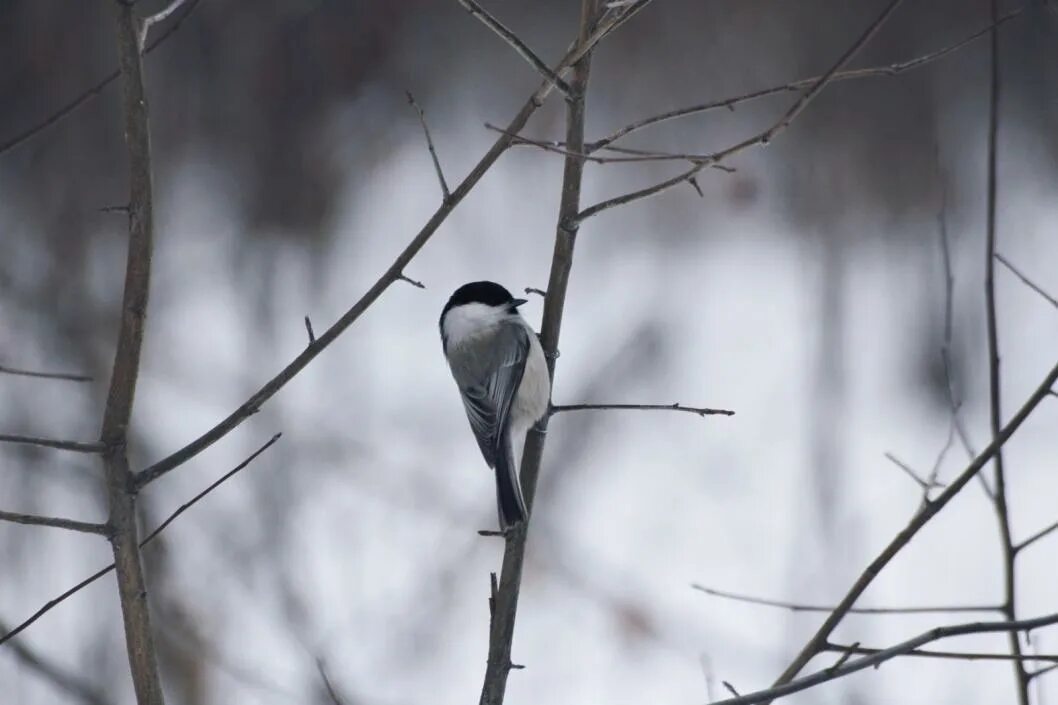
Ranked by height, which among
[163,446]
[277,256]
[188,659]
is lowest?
[188,659]

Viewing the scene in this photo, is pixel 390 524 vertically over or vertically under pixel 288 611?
over

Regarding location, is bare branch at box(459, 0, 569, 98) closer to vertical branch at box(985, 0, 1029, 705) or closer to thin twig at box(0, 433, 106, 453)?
vertical branch at box(985, 0, 1029, 705)

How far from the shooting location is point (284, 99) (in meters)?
3.83

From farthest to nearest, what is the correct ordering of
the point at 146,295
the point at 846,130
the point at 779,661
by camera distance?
the point at 846,130
the point at 779,661
the point at 146,295

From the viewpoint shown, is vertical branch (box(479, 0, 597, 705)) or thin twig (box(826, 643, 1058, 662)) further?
vertical branch (box(479, 0, 597, 705))

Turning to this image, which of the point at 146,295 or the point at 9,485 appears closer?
the point at 146,295

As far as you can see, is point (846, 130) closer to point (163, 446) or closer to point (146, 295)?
point (163, 446)

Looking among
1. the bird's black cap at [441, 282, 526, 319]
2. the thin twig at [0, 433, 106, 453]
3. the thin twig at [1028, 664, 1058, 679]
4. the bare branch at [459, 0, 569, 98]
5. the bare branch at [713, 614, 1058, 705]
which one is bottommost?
the bare branch at [713, 614, 1058, 705]

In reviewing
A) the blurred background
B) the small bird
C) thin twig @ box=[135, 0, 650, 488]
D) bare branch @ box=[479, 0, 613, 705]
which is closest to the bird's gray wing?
the small bird

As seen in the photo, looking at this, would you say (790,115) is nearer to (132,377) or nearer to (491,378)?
(132,377)

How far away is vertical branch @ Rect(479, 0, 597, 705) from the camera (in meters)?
1.07

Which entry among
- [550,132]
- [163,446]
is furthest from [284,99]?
[163,446]

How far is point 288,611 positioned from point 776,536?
1807 mm

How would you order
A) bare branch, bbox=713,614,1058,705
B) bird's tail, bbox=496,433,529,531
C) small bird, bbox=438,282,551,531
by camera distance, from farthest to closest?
small bird, bbox=438,282,551,531 → bird's tail, bbox=496,433,529,531 → bare branch, bbox=713,614,1058,705
